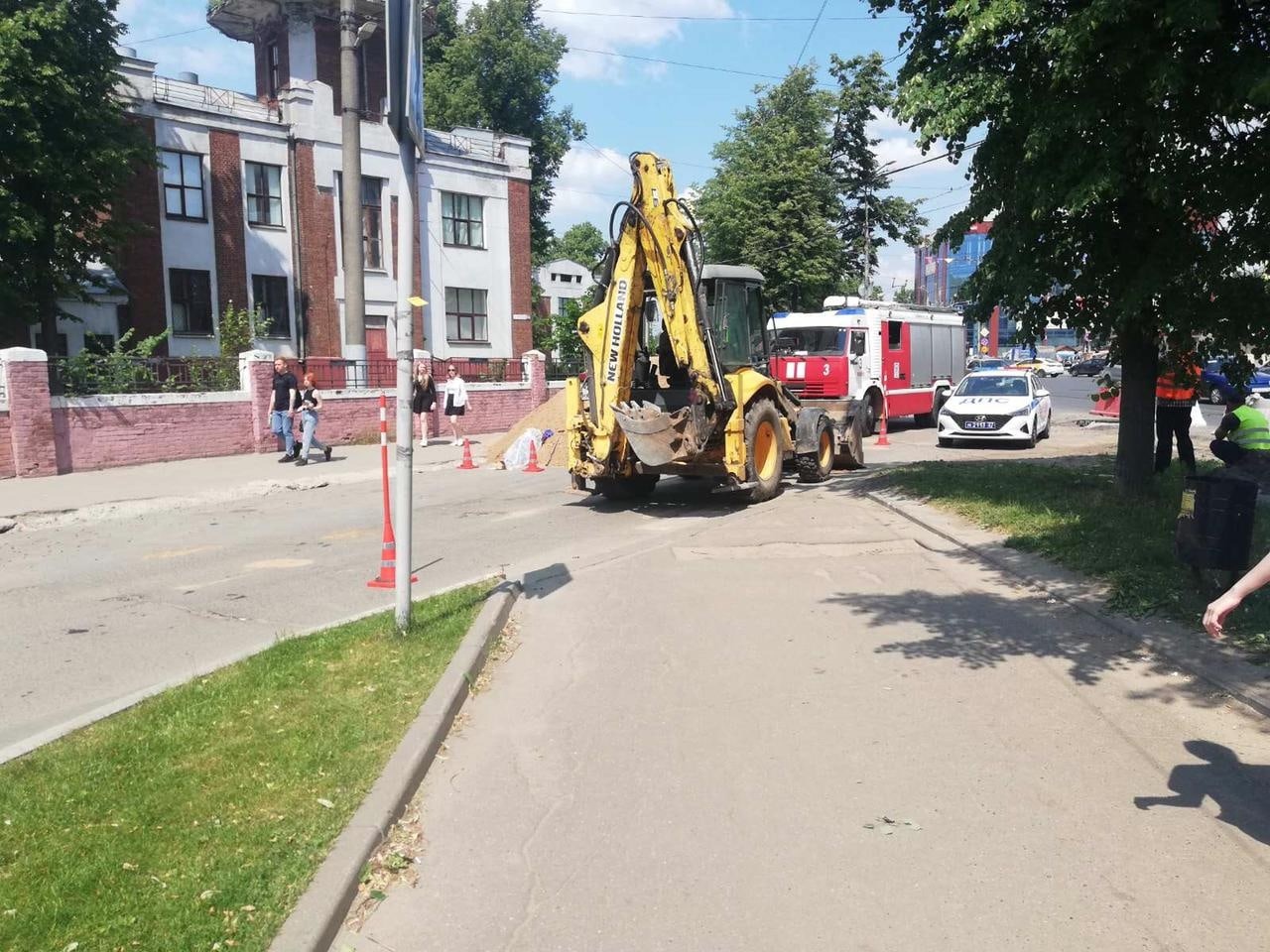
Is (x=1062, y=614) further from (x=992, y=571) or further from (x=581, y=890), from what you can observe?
(x=581, y=890)

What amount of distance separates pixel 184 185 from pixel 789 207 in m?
19.7

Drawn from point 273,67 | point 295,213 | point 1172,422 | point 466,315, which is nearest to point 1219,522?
point 1172,422

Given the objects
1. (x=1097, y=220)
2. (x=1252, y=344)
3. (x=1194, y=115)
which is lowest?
(x=1252, y=344)

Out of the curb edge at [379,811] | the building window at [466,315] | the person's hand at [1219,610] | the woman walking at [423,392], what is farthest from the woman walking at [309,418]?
the person's hand at [1219,610]

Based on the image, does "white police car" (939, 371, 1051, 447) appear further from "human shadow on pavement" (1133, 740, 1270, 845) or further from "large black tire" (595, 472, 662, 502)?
"human shadow on pavement" (1133, 740, 1270, 845)

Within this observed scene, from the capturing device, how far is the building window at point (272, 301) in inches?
1258

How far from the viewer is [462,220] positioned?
119 ft

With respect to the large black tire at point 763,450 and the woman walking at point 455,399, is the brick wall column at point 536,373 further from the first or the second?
the large black tire at point 763,450

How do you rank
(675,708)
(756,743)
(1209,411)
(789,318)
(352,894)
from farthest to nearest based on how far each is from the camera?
(1209,411) → (789,318) → (675,708) → (756,743) → (352,894)

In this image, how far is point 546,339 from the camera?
40469 millimetres

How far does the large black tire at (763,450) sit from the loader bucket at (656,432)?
939 mm

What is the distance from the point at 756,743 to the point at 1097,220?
714 centimetres

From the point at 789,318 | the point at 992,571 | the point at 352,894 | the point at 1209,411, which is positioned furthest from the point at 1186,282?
the point at 1209,411

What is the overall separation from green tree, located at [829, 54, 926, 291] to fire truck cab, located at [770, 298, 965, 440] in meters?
15.1
